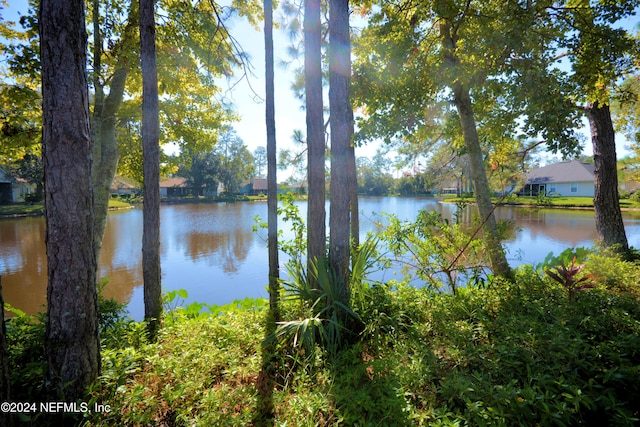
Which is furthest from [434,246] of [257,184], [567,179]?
[257,184]

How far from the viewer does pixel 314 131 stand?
362 centimetres

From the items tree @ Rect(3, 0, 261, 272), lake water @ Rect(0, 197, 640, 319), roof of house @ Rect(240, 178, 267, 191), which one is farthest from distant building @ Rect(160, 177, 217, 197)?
tree @ Rect(3, 0, 261, 272)

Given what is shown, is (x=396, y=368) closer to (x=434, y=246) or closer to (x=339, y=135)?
(x=339, y=135)

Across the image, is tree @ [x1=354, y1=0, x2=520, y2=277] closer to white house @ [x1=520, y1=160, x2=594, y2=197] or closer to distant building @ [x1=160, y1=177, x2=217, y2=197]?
white house @ [x1=520, y1=160, x2=594, y2=197]

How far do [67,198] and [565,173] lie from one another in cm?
4023

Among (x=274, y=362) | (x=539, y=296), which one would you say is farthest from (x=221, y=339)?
(x=539, y=296)

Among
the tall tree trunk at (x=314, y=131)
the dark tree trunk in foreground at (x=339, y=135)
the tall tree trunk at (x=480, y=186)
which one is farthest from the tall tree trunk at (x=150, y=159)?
the tall tree trunk at (x=480, y=186)

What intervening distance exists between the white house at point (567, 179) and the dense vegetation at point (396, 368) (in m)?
31.1

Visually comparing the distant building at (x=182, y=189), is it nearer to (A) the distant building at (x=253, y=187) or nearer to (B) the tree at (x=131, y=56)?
(A) the distant building at (x=253, y=187)

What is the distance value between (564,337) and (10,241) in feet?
59.0

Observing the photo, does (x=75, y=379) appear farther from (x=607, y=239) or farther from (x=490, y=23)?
(x=607, y=239)

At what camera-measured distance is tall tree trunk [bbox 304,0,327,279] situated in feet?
11.9

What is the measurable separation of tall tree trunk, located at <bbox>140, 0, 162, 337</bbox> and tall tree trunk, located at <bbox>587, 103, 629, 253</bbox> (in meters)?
8.28

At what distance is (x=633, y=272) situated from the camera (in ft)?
14.6
